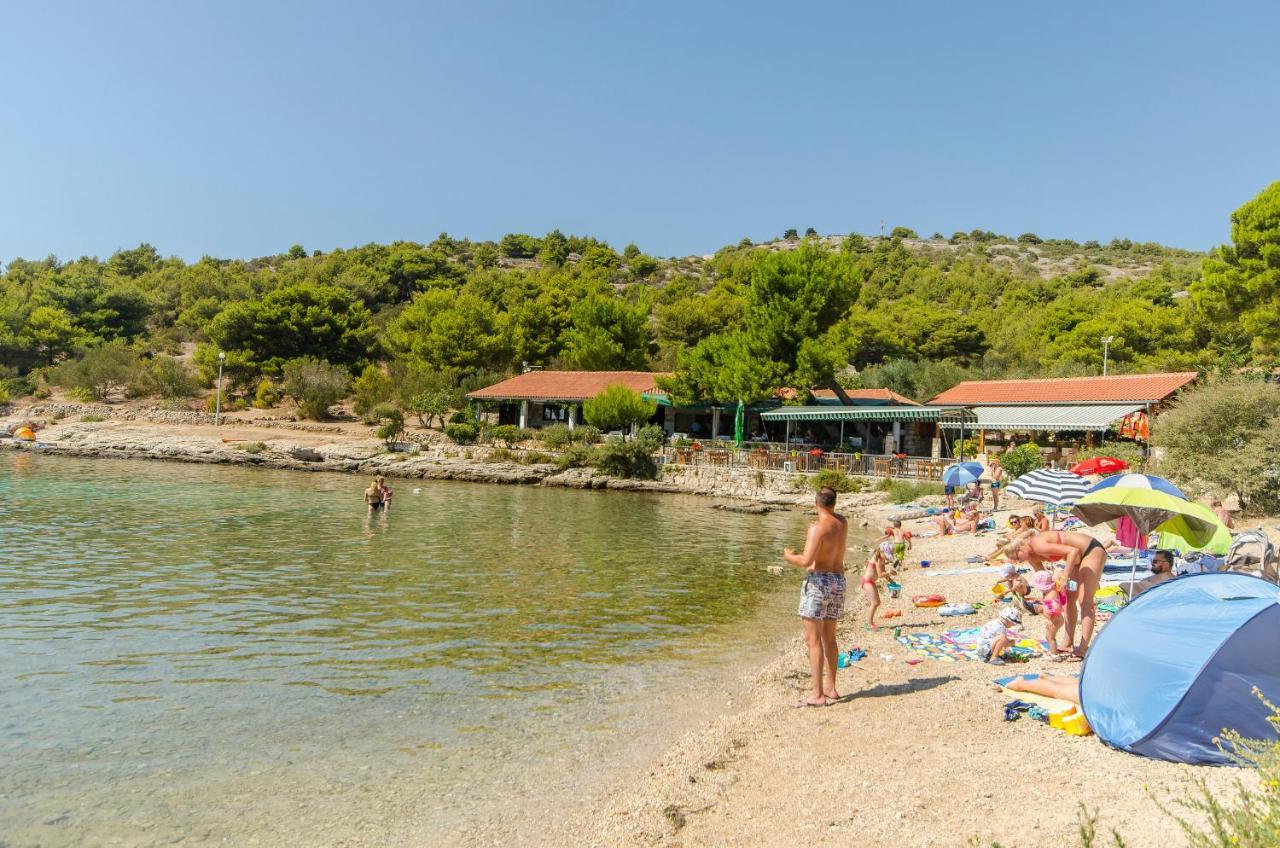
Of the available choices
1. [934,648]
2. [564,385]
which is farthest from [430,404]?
[934,648]

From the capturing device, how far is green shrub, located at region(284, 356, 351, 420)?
44.5m

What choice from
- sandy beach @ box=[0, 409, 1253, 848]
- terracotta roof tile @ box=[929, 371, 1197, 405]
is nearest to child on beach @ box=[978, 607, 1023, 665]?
sandy beach @ box=[0, 409, 1253, 848]

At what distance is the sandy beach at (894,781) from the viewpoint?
420cm

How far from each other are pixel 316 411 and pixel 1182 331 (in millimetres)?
46859

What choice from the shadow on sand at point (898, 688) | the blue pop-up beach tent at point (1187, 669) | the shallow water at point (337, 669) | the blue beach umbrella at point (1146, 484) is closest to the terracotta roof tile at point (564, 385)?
the shallow water at point (337, 669)

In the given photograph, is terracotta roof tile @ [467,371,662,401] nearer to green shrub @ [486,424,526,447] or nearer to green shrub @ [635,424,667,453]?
green shrub @ [486,424,526,447]

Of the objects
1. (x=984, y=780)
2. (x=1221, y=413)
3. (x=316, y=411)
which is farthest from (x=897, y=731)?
(x=316, y=411)

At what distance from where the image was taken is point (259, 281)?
6606 centimetres

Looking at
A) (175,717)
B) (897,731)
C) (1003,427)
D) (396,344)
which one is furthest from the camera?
(396,344)

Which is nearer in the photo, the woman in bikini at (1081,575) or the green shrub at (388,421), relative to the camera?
the woman in bikini at (1081,575)

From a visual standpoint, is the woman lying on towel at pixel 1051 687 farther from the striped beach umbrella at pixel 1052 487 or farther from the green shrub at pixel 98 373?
the green shrub at pixel 98 373

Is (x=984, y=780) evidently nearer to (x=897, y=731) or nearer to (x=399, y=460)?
(x=897, y=731)

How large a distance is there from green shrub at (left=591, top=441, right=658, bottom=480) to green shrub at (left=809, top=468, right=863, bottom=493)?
6691 mm

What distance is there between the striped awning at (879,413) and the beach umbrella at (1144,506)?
19.3 metres
